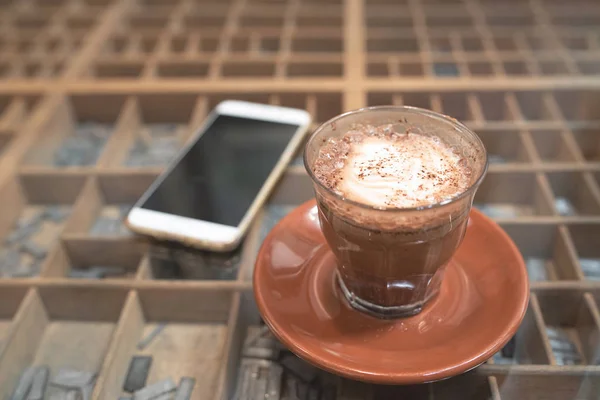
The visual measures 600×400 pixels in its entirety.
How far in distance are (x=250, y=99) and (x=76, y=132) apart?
34cm

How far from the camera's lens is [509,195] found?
0.84 metres

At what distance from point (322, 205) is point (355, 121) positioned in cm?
12

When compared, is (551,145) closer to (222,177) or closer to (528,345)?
(528,345)

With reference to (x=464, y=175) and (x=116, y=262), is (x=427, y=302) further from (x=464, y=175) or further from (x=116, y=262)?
(x=116, y=262)

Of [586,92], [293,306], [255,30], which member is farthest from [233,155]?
[586,92]

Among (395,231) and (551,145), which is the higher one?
(395,231)

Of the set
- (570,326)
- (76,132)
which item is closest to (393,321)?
(570,326)

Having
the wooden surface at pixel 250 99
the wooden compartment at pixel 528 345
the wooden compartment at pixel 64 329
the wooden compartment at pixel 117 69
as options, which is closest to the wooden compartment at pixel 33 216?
the wooden surface at pixel 250 99

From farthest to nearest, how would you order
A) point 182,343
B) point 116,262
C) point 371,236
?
1. point 116,262
2. point 182,343
3. point 371,236

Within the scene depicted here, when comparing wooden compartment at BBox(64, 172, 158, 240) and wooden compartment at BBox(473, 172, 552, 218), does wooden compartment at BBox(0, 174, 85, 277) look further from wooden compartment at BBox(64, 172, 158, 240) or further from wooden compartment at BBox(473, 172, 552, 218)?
wooden compartment at BBox(473, 172, 552, 218)

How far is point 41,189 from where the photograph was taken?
2.90ft

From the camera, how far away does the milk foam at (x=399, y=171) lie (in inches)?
20.2

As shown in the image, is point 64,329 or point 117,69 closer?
point 64,329

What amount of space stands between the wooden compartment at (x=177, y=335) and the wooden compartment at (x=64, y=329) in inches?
1.1
